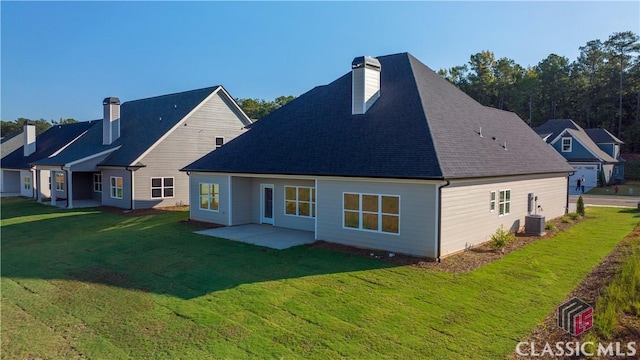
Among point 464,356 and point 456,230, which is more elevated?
point 456,230

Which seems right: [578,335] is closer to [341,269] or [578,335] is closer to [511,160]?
[341,269]

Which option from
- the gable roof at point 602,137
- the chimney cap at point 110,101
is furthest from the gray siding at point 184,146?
the gable roof at point 602,137

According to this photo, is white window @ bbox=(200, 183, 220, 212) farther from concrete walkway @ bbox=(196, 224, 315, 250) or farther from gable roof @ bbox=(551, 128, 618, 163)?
gable roof @ bbox=(551, 128, 618, 163)

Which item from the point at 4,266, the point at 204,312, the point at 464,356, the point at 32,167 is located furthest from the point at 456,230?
the point at 32,167

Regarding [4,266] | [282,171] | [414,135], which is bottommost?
[4,266]

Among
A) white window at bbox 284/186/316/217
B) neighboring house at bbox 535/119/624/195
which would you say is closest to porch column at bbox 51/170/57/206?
white window at bbox 284/186/316/217

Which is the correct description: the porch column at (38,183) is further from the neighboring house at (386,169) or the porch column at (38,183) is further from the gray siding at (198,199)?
the neighboring house at (386,169)

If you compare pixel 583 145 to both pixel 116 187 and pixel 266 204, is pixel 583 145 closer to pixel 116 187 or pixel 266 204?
pixel 266 204
